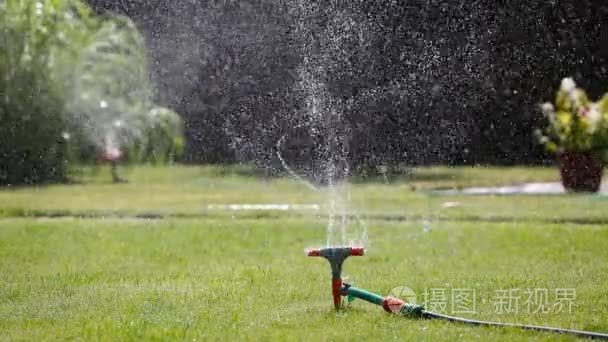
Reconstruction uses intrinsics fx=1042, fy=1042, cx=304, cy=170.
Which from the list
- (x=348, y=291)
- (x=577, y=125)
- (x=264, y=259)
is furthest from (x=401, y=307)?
(x=577, y=125)

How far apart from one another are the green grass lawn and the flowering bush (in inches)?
17.5

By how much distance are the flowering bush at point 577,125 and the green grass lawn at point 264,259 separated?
0.44 metres

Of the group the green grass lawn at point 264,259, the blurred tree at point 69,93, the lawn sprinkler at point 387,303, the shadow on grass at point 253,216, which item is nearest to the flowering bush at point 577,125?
the green grass lawn at point 264,259

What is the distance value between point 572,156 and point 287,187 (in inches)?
80.4

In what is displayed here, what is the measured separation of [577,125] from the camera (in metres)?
7.37

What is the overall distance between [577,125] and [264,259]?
3556 millimetres

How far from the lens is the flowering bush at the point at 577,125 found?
720 cm

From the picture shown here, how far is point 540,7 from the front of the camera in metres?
9.00

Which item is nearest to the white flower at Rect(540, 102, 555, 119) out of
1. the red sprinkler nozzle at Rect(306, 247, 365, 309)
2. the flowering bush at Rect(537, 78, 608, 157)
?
the flowering bush at Rect(537, 78, 608, 157)

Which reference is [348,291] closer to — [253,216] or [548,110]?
[253,216]

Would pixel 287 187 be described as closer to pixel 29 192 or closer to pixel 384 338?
pixel 29 192

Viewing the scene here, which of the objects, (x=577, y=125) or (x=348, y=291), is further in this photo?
(x=577, y=125)

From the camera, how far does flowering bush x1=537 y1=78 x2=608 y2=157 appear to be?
720 cm

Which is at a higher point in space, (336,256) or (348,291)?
(336,256)
